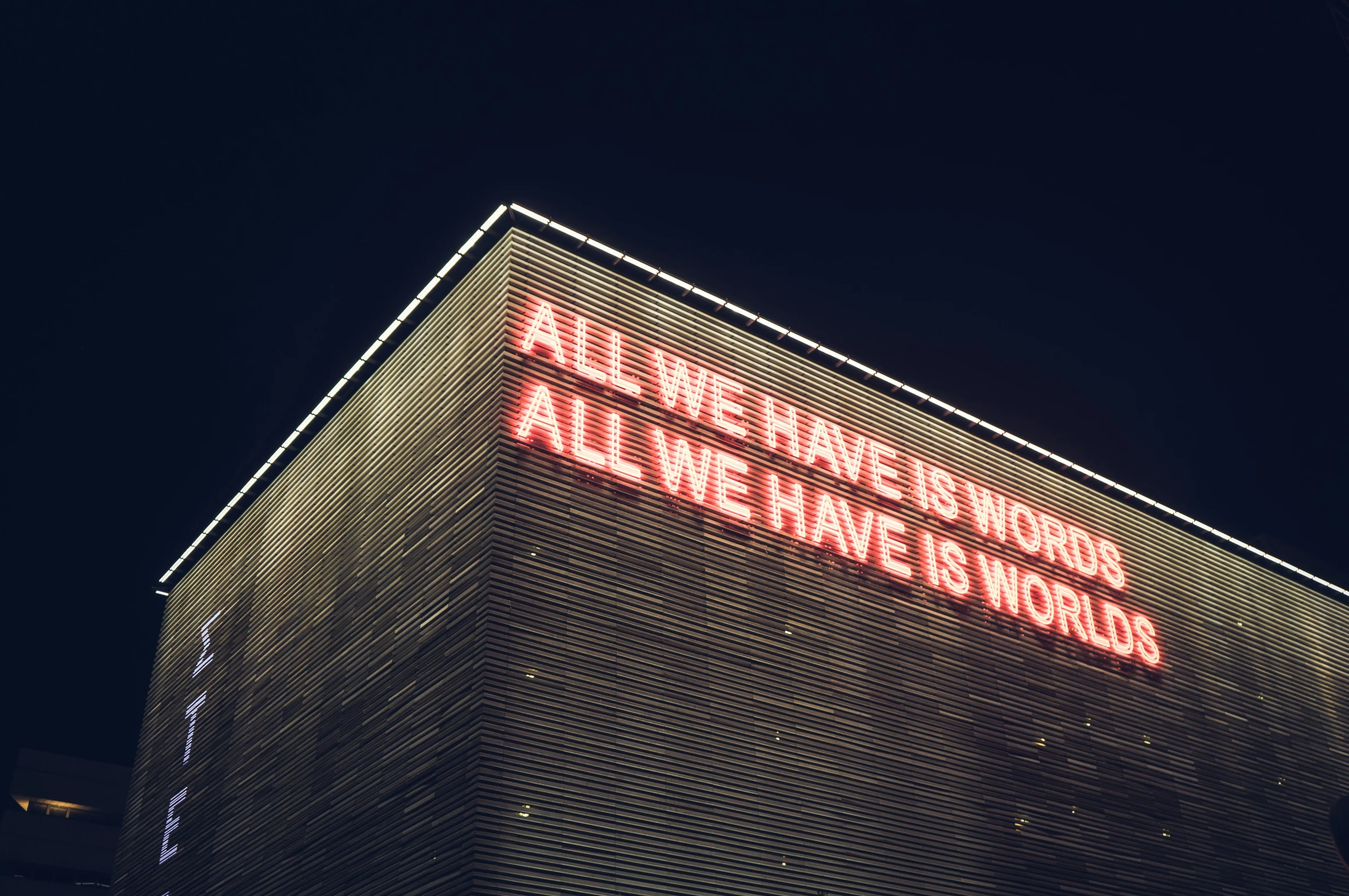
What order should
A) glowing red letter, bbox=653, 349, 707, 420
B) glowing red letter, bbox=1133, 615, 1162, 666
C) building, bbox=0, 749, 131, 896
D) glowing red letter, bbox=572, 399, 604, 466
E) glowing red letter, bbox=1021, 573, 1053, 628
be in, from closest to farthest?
glowing red letter, bbox=572, 399, 604, 466
glowing red letter, bbox=653, 349, 707, 420
glowing red letter, bbox=1021, 573, 1053, 628
glowing red letter, bbox=1133, 615, 1162, 666
building, bbox=0, 749, 131, 896

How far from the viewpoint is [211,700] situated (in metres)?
19.6

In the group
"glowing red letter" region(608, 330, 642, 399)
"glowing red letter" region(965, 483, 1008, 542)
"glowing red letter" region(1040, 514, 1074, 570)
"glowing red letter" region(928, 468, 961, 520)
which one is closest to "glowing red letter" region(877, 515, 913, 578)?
"glowing red letter" region(928, 468, 961, 520)

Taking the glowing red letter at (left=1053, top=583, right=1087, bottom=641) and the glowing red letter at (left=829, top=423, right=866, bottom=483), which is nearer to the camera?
the glowing red letter at (left=829, top=423, right=866, bottom=483)

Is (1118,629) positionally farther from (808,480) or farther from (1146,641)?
(808,480)

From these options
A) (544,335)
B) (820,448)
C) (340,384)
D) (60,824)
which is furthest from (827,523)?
(60,824)

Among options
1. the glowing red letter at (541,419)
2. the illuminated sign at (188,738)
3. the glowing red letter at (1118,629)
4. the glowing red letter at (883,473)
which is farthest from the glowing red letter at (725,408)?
the illuminated sign at (188,738)

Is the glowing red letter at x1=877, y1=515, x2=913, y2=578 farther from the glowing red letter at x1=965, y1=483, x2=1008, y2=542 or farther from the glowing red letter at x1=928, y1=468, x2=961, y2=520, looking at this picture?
the glowing red letter at x1=965, y1=483, x2=1008, y2=542

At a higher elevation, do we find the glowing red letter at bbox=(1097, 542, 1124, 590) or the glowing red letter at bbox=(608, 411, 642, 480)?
the glowing red letter at bbox=(1097, 542, 1124, 590)

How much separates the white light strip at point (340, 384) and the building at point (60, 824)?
26028mm

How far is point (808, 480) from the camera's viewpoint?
17.8 m

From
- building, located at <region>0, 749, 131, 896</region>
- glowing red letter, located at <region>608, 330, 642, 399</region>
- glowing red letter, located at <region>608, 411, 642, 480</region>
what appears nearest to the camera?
glowing red letter, located at <region>608, 411, 642, 480</region>

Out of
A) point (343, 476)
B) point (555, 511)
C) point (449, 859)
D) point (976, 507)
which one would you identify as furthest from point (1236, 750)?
point (343, 476)

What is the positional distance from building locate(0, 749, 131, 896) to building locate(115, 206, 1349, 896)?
26.2 m

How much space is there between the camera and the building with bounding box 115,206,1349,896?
44.0 feet
